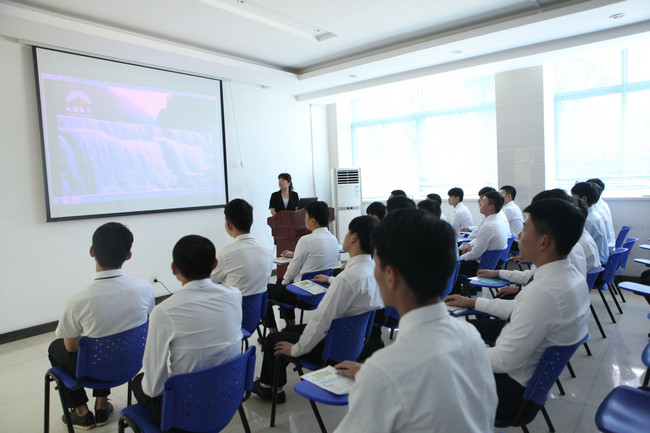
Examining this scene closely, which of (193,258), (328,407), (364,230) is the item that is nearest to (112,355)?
(193,258)

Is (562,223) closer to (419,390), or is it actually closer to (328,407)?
(419,390)

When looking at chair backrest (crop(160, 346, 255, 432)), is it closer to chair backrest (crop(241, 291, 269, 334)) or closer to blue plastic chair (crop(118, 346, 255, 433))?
blue plastic chair (crop(118, 346, 255, 433))

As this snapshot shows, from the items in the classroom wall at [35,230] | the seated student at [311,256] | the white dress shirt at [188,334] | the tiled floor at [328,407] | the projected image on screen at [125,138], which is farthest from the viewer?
the projected image on screen at [125,138]

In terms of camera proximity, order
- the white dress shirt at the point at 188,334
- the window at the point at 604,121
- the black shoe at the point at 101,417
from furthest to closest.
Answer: the window at the point at 604,121, the black shoe at the point at 101,417, the white dress shirt at the point at 188,334

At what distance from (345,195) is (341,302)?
6.31 metres

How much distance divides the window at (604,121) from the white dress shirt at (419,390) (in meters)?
6.71

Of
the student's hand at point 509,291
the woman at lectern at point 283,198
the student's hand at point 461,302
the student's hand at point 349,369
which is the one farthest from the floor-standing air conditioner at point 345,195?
the student's hand at point 349,369

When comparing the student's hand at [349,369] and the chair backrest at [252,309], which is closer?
the student's hand at [349,369]

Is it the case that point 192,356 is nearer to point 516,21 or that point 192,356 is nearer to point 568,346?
point 568,346

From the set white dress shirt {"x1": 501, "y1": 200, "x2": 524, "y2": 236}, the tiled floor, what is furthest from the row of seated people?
white dress shirt {"x1": 501, "y1": 200, "x2": 524, "y2": 236}

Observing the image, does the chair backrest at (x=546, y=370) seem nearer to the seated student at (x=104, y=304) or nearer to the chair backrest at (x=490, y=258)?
the seated student at (x=104, y=304)

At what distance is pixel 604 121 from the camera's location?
21.3 feet

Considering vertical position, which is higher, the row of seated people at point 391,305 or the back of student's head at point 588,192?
the back of student's head at point 588,192

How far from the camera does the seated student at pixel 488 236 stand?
445 centimetres
